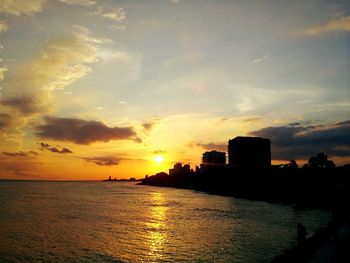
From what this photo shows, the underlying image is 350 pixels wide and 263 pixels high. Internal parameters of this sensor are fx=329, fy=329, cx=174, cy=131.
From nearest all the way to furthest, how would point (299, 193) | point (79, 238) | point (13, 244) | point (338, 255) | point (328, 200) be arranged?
point (338, 255) → point (13, 244) → point (79, 238) → point (328, 200) → point (299, 193)

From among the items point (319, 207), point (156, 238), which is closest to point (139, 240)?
point (156, 238)

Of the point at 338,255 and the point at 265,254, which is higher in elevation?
the point at 338,255

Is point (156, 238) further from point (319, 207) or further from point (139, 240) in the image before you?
point (319, 207)

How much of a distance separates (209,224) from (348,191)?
295ft

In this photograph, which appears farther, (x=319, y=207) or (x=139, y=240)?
(x=319, y=207)

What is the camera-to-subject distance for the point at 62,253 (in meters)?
42.2

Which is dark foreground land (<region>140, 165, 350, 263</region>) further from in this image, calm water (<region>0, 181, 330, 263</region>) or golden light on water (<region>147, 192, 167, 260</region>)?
golden light on water (<region>147, 192, 167, 260</region>)

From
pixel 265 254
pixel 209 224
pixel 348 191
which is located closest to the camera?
pixel 265 254

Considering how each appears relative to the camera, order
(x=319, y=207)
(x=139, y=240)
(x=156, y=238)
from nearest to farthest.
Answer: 1. (x=139, y=240)
2. (x=156, y=238)
3. (x=319, y=207)

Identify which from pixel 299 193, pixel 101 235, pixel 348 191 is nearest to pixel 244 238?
pixel 101 235

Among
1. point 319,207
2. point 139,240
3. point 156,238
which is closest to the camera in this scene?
point 139,240

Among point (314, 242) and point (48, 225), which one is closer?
point (314, 242)

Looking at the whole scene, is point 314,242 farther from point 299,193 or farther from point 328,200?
point 299,193

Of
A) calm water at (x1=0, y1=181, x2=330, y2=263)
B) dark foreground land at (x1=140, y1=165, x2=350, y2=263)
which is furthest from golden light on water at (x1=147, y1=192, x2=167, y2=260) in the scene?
dark foreground land at (x1=140, y1=165, x2=350, y2=263)
